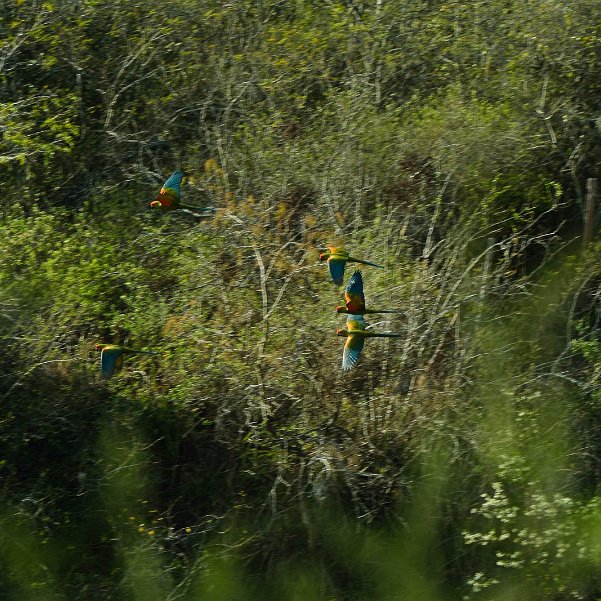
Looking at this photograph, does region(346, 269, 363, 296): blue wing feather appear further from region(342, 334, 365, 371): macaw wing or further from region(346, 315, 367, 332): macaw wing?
region(342, 334, 365, 371): macaw wing

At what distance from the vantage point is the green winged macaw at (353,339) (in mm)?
5949

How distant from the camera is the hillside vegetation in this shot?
6.08 meters

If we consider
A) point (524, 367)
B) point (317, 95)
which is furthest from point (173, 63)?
point (524, 367)

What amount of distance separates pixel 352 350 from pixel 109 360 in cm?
142

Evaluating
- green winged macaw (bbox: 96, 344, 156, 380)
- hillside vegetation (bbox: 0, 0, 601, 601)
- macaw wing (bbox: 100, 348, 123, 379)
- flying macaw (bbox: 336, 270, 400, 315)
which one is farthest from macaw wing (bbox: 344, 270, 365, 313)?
macaw wing (bbox: 100, 348, 123, 379)

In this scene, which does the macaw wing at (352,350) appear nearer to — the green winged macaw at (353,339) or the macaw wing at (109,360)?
the green winged macaw at (353,339)

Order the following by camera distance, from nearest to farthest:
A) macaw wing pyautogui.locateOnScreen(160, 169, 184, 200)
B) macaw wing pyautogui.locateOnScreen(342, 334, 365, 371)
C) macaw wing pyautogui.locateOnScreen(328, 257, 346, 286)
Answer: macaw wing pyautogui.locateOnScreen(342, 334, 365, 371) → macaw wing pyautogui.locateOnScreen(328, 257, 346, 286) → macaw wing pyautogui.locateOnScreen(160, 169, 184, 200)

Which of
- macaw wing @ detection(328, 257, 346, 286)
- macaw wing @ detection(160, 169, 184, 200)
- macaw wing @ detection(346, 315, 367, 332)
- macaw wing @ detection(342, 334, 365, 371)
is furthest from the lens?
macaw wing @ detection(160, 169, 184, 200)

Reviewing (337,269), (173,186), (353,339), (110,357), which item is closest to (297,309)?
(337,269)

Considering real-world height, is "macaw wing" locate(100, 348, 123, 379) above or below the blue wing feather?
below

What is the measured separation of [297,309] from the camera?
689cm

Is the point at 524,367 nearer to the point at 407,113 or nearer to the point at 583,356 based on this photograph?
the point at 583,356

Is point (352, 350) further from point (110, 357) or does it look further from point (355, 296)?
point (110, 357)

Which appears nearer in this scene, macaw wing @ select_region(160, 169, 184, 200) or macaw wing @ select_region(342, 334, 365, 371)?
macaw wing @ select_region(342, 334, 365, 371)
